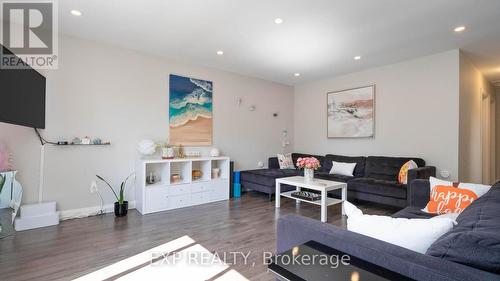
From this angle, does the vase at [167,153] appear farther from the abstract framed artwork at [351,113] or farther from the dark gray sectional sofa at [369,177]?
the abstract framed artwork at [351,113]

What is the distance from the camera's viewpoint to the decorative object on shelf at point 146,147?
3715 millimetres

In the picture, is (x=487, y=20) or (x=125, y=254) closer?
(x=125, y=254)

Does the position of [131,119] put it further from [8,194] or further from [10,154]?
[8,194]

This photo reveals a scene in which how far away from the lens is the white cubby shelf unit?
3562 mm

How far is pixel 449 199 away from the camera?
209 cm

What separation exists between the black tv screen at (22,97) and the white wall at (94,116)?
0.33 meters

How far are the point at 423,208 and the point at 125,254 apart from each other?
296cm

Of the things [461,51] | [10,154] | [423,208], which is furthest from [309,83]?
[10,154]

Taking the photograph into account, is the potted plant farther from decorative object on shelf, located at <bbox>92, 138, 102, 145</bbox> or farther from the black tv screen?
the black tv screen

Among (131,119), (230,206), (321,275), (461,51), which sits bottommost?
(230,206)

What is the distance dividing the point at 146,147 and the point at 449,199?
375 cm

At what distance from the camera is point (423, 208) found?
243 cm

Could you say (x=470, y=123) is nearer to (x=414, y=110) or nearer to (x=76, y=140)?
(x=414, y=110)

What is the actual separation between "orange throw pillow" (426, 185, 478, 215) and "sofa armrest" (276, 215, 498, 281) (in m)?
1.54
